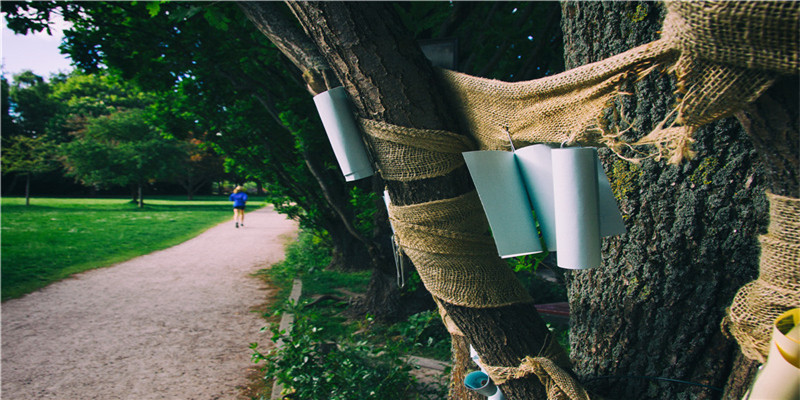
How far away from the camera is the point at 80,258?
1025 cm

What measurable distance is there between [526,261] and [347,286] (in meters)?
4.87

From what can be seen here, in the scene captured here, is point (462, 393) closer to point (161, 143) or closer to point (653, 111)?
point (653, 111)

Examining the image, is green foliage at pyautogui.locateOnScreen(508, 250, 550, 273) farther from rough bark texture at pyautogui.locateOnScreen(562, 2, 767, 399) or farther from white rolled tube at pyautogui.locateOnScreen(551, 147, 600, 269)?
white rolled tube at pyautogui.locateOnScreen(551, 147, 600, 269)

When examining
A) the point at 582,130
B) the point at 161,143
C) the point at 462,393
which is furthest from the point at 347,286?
the point at 161,143

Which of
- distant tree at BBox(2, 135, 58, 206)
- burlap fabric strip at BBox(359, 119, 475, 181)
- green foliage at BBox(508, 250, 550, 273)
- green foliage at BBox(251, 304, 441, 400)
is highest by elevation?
distant tree at BBox(2, 135, 58, 206)

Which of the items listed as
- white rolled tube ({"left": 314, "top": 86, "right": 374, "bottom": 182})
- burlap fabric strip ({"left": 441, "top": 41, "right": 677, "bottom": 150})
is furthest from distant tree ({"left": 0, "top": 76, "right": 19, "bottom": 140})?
burlap fabric strip ({"left": 441, "top": 41, "right": 677, "bottom": 150})

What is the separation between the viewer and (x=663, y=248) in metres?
1.61

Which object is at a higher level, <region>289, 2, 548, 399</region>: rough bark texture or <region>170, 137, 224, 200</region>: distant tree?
<region>170, 137, 224, 200</region>: distant tree

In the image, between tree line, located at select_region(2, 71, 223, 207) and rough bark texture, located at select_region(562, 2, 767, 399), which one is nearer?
rough bark texture, located at select_region(562, 2, 767, 399)

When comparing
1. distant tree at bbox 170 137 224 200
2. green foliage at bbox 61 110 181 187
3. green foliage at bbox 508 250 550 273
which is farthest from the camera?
distant tree at bbox 170 137 224 200

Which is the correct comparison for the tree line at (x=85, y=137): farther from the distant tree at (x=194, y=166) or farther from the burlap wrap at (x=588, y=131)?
the burlap wrap at (x=588, y=131)

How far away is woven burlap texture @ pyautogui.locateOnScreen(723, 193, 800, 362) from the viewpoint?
40.4 inches

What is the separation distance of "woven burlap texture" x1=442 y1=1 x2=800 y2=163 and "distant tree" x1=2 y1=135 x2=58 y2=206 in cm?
3205

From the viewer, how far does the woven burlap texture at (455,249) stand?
4.83 feet
